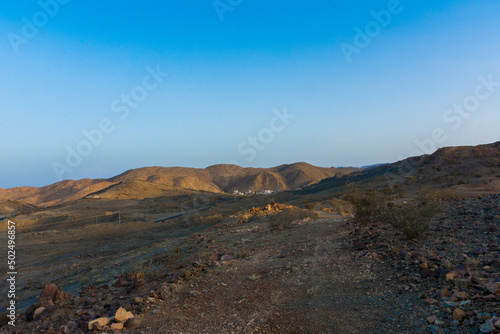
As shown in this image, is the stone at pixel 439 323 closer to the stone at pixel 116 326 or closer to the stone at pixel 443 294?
the stone at pixel 443 294

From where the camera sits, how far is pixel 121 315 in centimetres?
502

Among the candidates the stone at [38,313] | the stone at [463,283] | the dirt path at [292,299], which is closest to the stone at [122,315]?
the dirt path at [292,299]

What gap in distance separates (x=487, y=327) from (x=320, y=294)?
264cm

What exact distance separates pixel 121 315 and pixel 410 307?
4470 millimetres

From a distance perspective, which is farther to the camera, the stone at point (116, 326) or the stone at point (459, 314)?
the stone at point (116, 326)

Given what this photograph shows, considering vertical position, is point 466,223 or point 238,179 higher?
point 238,179

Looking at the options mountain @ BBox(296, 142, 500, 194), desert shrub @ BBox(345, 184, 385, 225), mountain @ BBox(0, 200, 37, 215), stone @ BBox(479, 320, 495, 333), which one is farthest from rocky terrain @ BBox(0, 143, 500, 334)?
mountain @ BBox(0, 200, 37, 215)

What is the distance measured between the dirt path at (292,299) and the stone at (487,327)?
2.39 feet

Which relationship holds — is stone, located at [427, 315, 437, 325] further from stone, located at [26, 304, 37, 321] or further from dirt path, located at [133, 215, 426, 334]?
stone, located at [26, 304, 37, 321]

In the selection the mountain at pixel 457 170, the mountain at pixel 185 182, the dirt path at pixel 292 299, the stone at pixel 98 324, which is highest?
the mountain at pixel 185 182

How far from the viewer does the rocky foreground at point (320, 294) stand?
4402 millimetres

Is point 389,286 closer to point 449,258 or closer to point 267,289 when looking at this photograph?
point 449,258

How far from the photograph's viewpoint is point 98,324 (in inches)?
187

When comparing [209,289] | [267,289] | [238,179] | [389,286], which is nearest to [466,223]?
[389,286]
